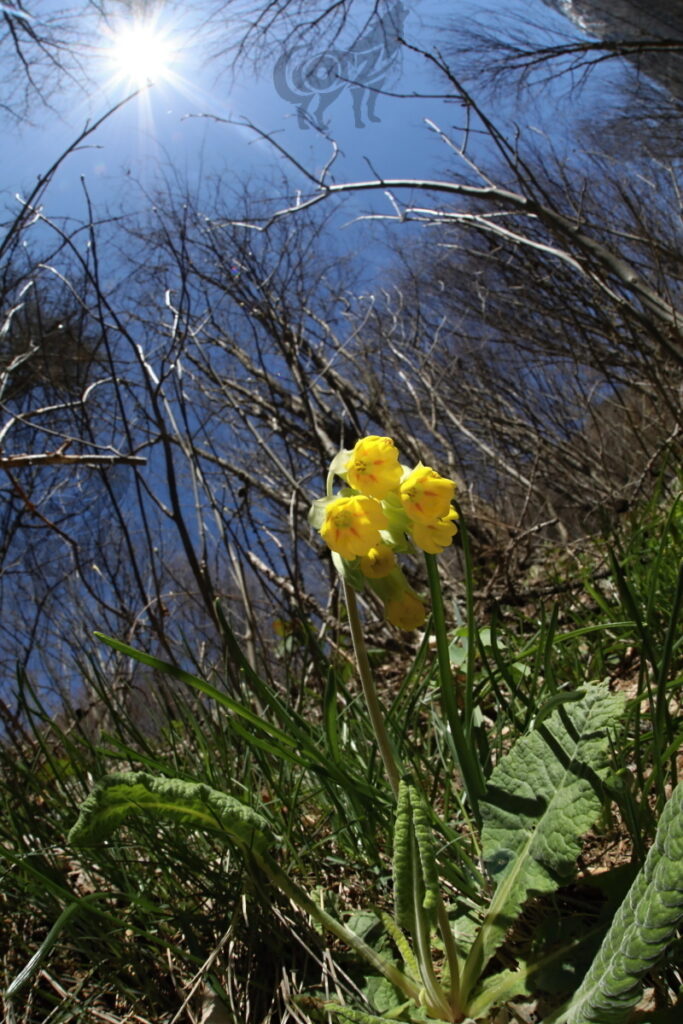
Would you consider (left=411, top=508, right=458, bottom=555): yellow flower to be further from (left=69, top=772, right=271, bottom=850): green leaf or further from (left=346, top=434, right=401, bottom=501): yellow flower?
(left=69, top=772, right=271, bottom=850): green leaf

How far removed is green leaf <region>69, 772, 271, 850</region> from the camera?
97 cm

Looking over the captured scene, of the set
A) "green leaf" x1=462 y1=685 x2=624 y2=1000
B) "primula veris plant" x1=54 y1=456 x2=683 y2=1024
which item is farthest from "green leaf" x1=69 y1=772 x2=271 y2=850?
"green leaf" x1=462 y1=685 x2=624 y2=1000

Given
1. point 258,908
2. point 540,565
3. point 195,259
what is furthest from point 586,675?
point 195,259

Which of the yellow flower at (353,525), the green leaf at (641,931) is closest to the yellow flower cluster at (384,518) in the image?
the yellow flower at (353,525)

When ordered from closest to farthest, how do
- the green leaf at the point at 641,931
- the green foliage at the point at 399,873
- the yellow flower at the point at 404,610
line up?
the green leaf at the point at 641,931, the green foliage at the point at 399,873, the yellow flower at the point at 404,610

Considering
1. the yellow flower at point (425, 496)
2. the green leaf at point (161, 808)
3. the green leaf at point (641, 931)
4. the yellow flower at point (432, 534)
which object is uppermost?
the yellow flower at point (425, 496)

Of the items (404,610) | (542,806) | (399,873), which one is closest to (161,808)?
(399,873)

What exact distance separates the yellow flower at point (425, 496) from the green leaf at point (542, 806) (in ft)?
A: 1.27

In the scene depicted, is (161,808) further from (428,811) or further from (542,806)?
(542,806)

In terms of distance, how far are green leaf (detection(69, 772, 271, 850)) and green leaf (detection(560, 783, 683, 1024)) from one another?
0.51 meters

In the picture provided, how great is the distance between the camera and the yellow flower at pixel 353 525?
95cm

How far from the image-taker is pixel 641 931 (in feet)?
2.02

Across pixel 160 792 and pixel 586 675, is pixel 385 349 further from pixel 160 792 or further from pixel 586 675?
pixel 160 792

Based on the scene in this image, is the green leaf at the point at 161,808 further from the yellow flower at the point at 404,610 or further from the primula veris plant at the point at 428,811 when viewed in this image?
the yellow flower at the point at 404,610
